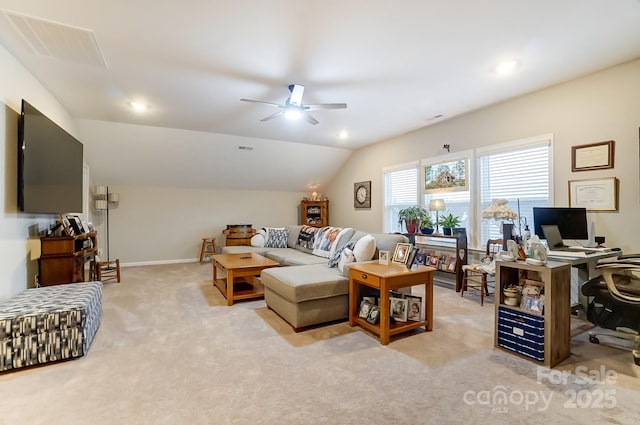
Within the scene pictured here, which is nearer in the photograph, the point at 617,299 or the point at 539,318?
the point at 539,318

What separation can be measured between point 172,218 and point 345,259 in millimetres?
5028

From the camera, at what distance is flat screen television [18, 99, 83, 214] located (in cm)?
281

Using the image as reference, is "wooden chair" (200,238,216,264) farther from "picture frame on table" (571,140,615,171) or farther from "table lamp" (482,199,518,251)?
"picture frame on table" (571,140,615,171)

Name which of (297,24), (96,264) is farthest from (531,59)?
(96,264)

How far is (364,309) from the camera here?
9.37 ft

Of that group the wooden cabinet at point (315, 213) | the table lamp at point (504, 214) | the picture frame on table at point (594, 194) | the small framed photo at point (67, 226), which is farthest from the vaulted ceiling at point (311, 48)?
the wooden cabinet at point (315, 213)

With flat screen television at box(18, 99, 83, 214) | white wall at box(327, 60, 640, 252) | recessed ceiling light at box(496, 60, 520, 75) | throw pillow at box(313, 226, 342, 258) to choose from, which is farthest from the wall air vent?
white wall at box(327, 60, 640, 252)

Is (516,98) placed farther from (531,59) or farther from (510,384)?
(510,384)

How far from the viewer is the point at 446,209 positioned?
16.3 feet

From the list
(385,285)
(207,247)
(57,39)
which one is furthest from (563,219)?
(207,247)

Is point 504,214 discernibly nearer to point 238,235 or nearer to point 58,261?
point 238,235

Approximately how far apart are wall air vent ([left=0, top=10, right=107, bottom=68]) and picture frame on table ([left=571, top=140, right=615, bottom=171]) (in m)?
5.00

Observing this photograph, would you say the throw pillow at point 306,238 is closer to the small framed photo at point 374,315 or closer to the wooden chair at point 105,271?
the small framed photo at point 374,315

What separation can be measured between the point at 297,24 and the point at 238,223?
559 centimetres
